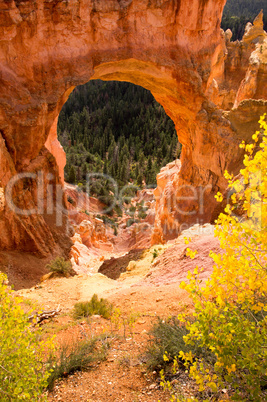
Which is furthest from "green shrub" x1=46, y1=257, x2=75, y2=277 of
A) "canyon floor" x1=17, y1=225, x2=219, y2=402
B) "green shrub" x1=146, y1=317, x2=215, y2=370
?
"green shrub" x1=146, y1=317, x2=215, y2=370

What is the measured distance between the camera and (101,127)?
5062cm

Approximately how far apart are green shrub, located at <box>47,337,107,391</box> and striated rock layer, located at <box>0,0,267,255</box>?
216 inches

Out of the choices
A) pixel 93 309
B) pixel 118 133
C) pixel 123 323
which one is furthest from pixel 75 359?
pixel 118 133

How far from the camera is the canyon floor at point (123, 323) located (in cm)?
283

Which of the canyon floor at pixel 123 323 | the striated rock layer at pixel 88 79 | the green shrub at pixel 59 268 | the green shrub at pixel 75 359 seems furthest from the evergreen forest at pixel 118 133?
the green shrub at pixel 75 359

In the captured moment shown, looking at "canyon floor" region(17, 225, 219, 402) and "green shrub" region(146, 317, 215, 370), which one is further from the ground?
"green shrub" region(146, 317, 215, 370)

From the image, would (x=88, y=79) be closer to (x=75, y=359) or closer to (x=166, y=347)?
(x=75, y=359)

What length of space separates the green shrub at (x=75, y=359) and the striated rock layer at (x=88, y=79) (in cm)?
548

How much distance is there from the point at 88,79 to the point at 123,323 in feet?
30.7

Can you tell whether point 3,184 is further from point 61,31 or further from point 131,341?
point 131,341

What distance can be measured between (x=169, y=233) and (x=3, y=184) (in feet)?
28.5

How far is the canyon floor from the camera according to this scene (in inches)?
111

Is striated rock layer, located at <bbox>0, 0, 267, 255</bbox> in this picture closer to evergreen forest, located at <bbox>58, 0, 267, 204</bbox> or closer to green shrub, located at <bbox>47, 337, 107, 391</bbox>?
green shrub, located at <bbox>47, 337, 107, 391</bbox>

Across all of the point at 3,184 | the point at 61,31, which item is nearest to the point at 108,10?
the point at 61,31
